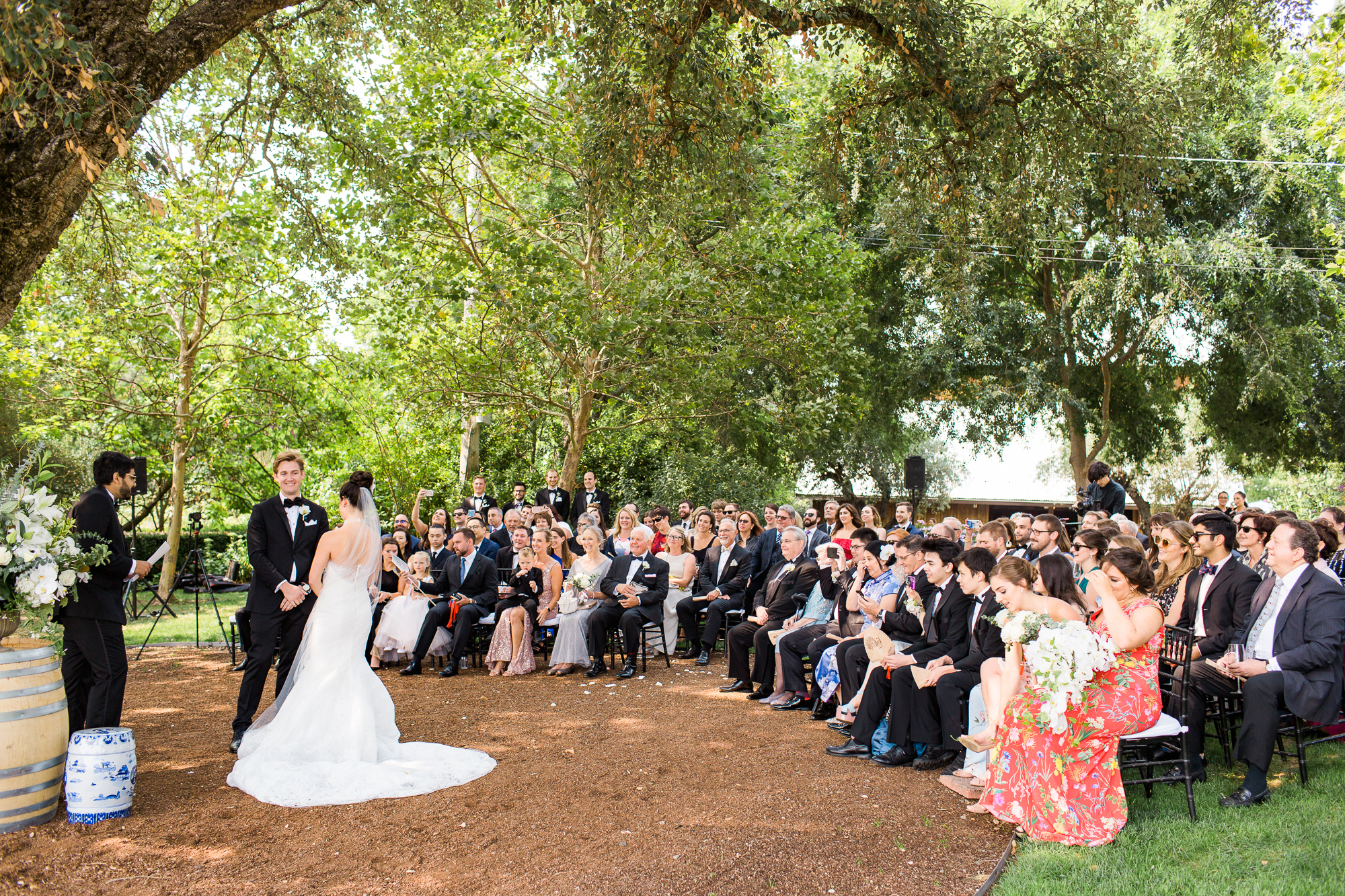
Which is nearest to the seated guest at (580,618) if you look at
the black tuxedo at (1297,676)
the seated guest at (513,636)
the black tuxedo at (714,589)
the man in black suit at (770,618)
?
the seated guest at (513,636)

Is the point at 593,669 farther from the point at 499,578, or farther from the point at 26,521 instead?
the point at 26,521

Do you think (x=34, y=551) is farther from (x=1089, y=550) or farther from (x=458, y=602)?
(x=1089, y=550)

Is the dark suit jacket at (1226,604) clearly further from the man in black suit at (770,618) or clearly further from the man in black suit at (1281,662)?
the man in black suit at (770,618)

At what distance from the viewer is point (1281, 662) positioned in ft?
16.6

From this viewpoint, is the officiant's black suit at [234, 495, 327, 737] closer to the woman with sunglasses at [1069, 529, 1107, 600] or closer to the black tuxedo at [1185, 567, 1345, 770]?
the woman with sunglasses at [1069, 529, 1107, 600]

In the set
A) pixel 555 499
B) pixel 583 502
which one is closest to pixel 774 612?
pixel 555 499

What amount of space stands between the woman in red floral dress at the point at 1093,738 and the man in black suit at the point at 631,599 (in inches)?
183

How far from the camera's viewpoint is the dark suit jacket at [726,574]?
9633mm

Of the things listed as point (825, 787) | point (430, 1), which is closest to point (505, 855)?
point (825, 787)

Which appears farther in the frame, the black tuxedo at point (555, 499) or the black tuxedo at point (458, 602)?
the black tuxedo at point (555, 499)

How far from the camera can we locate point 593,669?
29.3 ft

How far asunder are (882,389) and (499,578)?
47.8ft

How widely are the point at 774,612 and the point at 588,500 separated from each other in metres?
5.56

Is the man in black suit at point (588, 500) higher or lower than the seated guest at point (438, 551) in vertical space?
higher
